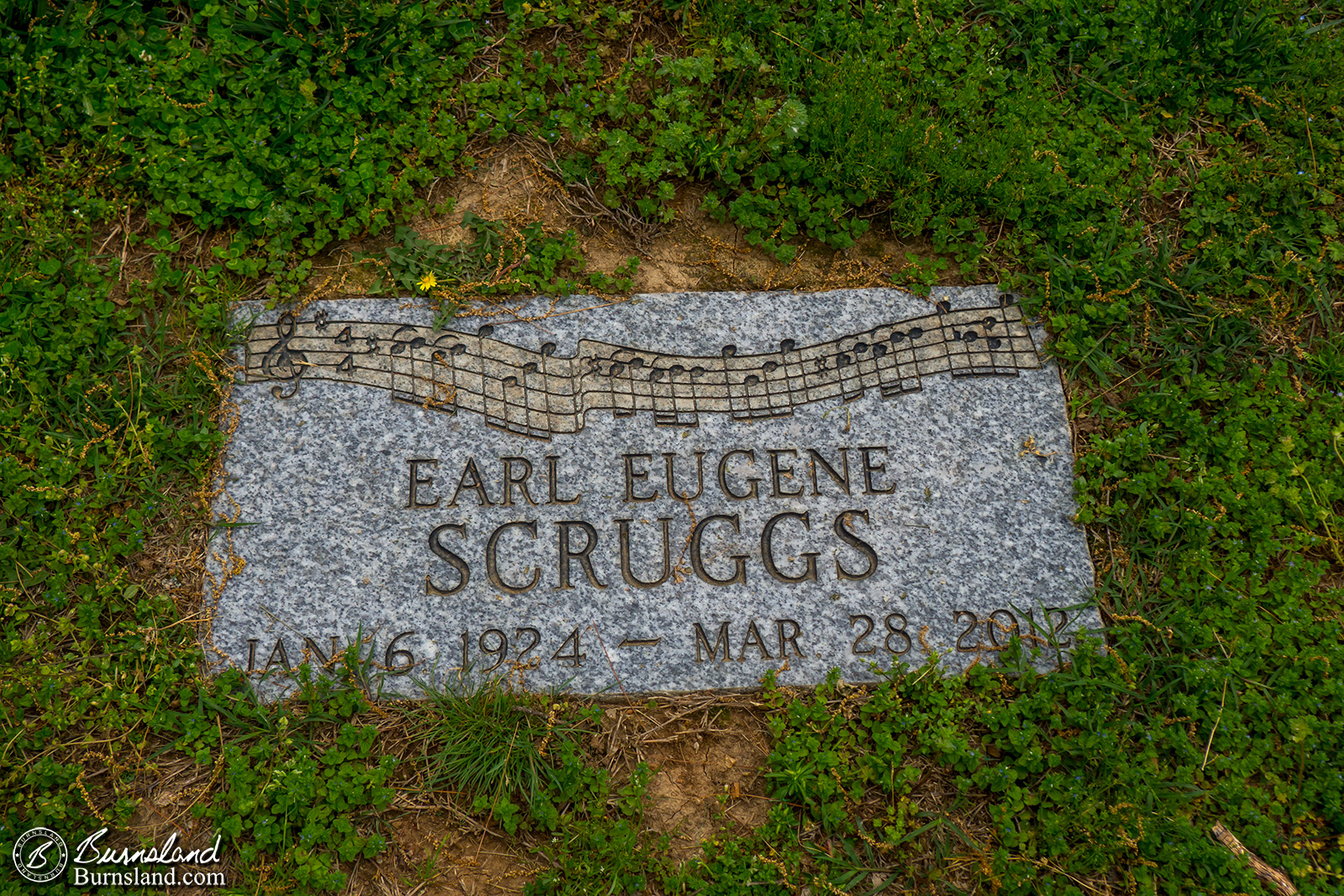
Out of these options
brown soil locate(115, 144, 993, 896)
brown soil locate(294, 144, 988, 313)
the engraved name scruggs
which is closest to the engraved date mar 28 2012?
the engraved name scruggs

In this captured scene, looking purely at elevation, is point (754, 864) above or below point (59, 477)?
below

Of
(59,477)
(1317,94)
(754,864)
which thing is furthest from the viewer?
(1317,94)

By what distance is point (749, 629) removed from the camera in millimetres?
2416

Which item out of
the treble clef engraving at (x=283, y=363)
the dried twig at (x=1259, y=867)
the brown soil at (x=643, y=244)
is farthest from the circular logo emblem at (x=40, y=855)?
the dried twig at (x=1259, y=867)

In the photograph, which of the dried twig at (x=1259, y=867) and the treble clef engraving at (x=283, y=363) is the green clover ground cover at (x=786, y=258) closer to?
the dried twig at (x=1259, y=867)

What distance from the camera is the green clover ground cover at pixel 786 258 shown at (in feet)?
7.48

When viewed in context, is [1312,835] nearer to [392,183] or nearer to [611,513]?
[611,513]

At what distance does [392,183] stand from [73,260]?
3.74ft

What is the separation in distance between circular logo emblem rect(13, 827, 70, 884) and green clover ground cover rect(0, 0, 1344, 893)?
0.06 meters

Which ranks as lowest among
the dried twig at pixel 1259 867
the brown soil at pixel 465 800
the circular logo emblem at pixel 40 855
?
the circular logo emblem at pixel 40 855

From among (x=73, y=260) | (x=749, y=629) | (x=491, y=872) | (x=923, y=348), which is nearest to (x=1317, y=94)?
(x=923, y=348)
